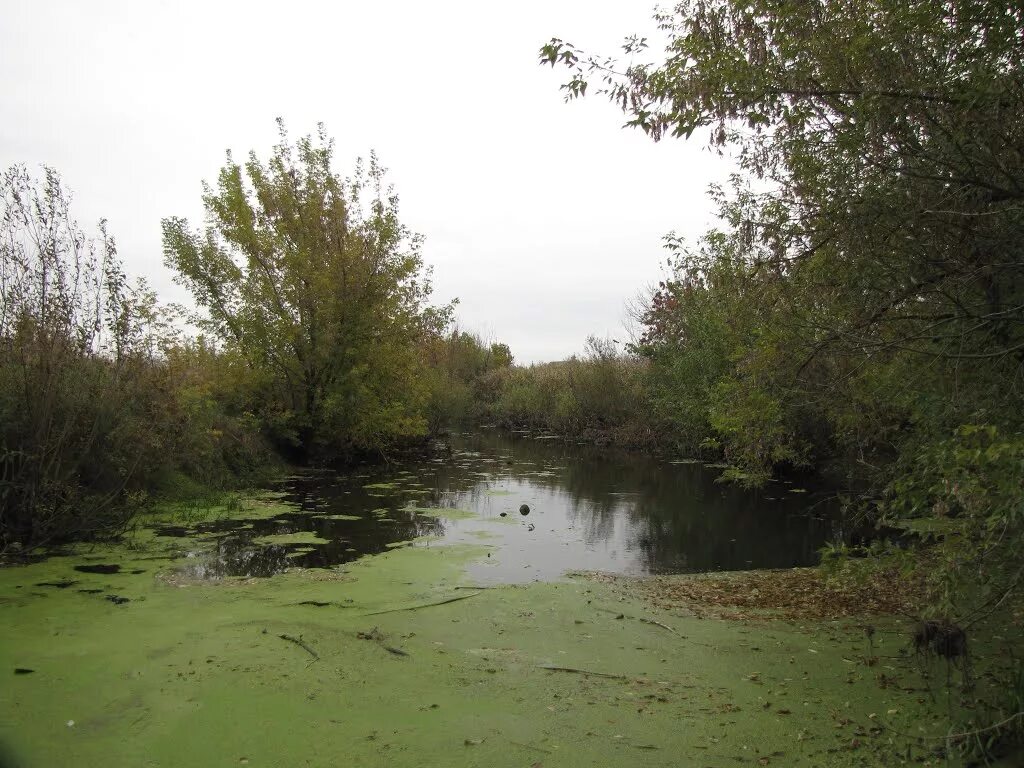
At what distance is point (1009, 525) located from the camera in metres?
3.53

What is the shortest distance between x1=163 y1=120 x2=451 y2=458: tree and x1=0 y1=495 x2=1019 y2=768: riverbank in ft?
38.4

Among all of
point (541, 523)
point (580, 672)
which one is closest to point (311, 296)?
point (541, 523)

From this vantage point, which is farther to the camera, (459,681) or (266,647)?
(266,647)

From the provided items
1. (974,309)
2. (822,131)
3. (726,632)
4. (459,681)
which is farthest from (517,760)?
(822,131)

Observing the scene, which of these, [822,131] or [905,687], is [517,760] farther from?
[822,131]

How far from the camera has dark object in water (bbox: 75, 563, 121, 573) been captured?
7746 mm

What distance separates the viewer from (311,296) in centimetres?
1880

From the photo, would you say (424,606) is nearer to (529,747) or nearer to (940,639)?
(529,747)

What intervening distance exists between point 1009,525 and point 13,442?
922 centimetres

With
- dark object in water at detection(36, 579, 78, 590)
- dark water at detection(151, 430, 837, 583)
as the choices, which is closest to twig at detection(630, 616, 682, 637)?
dark water at detection(151, 430, 837, 583)

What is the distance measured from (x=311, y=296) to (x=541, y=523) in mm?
9763

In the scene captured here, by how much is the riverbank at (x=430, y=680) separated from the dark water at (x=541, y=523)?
170 centimetres

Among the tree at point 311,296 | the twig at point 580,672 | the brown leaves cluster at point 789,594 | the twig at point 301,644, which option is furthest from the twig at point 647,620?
the tree at point 311,296

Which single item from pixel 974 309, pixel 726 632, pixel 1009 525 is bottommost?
pixel 726 632
